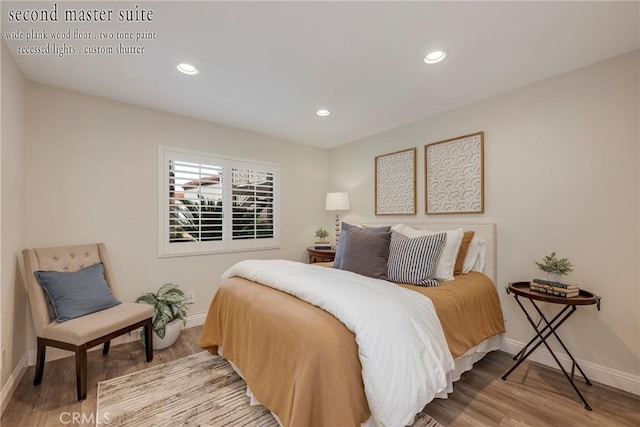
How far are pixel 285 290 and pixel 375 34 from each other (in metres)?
1.84

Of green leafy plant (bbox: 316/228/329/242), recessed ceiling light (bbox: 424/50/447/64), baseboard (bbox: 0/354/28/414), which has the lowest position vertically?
baseboard (bbox: 0/354/28/414)

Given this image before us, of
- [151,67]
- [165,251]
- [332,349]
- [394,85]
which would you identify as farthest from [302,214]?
[332,349]

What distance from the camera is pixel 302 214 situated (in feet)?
14.2

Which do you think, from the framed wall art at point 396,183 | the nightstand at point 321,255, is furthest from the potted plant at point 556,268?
the nightstand at point 321,255

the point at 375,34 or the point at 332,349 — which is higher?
the point at 375,34

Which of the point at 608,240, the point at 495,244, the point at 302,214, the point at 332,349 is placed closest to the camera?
the point at 332,349

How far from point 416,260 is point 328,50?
1.78 m

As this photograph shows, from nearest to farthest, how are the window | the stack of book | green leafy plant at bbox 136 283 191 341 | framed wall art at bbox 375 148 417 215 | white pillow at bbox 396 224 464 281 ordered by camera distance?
the stack of book → white pillow at bbox 396 224 464 281 → green leafy plant at bbox 136 283 191 341 → the window → framed wall art at bbox 375 148 417 215

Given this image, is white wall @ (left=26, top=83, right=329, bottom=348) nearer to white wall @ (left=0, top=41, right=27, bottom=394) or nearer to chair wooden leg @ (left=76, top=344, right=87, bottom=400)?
white wall @ (left=0, top=41, right=27, bottom=394)

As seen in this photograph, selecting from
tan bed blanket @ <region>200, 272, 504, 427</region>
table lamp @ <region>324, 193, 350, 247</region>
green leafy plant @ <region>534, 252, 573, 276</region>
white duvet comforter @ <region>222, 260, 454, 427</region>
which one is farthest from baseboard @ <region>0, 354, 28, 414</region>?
green leafy plant @ <region>534, 252, 573, 276</region>

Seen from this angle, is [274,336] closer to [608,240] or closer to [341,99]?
[341,99]

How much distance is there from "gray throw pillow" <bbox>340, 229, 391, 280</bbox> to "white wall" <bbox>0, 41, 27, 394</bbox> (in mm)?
2526

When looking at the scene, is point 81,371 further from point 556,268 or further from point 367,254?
point 556,268

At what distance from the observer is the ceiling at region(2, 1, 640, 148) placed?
5.27 feet
